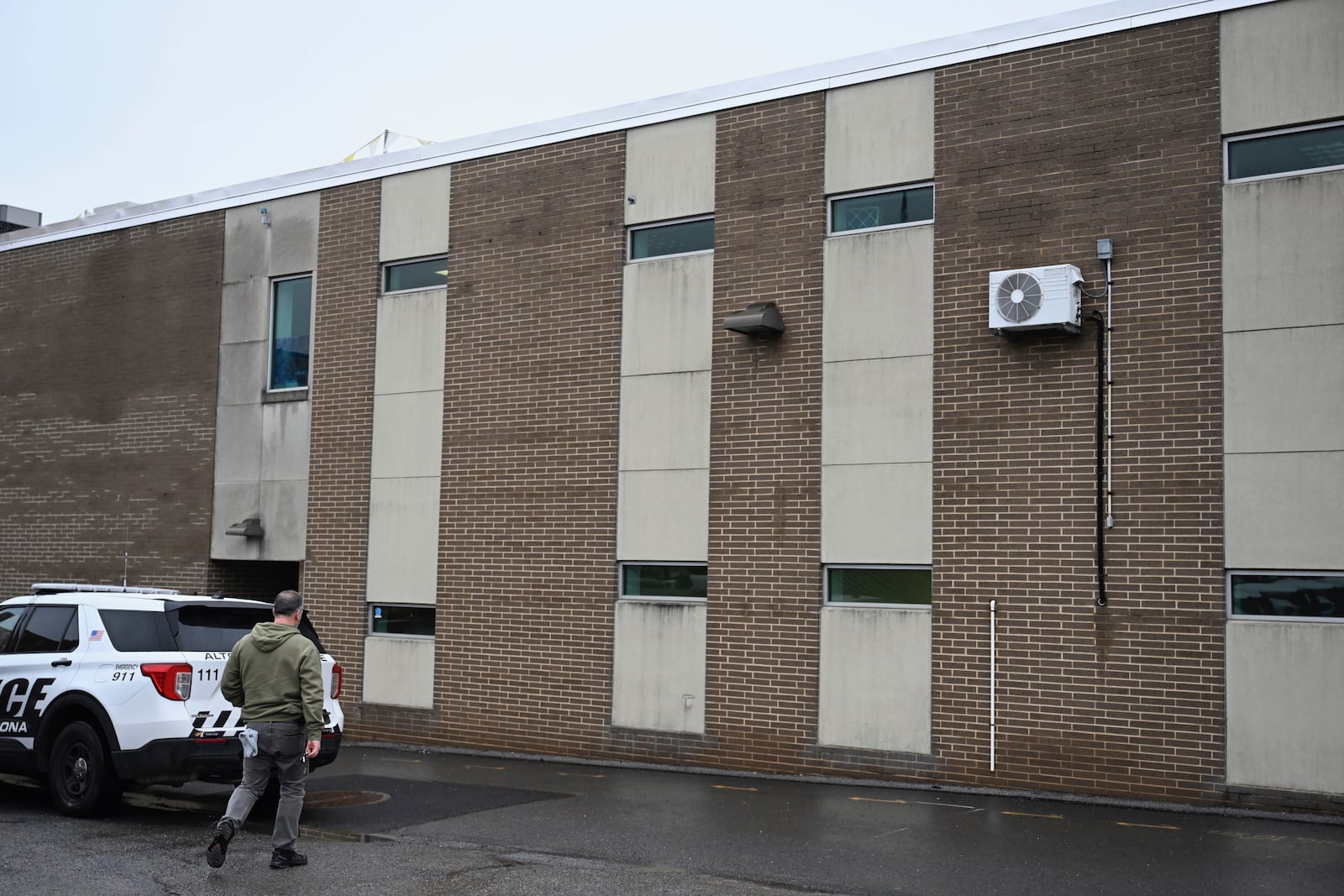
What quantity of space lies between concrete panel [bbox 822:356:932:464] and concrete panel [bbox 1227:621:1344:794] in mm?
3456

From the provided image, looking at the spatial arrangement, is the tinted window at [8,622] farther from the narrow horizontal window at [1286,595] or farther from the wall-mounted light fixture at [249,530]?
the narrow horizontal window at [1286,595]

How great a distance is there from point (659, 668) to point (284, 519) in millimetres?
6107

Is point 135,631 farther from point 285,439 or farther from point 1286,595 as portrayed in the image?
point 1286,595

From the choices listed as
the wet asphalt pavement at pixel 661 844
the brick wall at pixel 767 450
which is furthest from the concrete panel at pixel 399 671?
the brick wall at pixel 767 450

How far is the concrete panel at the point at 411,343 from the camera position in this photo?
16.6 meters

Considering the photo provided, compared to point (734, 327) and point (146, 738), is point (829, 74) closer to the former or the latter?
point (734, 327)

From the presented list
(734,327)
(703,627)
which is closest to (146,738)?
Answer: (703,627)

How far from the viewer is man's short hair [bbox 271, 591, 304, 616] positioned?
8.61 meters

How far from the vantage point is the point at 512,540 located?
15.8 metres

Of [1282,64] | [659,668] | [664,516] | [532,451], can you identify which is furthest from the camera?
[532,451]

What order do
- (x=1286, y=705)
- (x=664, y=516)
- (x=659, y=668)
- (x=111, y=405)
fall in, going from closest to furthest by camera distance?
(x=1286, y=705), (x=659, y=668), (x=664, y=516), (x=111, y=405)

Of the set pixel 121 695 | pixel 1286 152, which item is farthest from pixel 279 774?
pixel 1286 152

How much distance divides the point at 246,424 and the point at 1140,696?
12.1 meters

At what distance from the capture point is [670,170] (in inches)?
594
